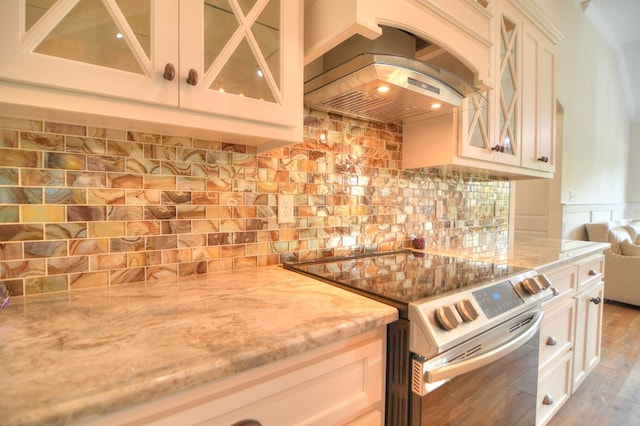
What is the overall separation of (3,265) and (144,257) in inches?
13.0

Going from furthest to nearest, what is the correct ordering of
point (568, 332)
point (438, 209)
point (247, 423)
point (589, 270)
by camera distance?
point (438, 209) → point (589, 270) → point (568, 332) → point (247, 423)

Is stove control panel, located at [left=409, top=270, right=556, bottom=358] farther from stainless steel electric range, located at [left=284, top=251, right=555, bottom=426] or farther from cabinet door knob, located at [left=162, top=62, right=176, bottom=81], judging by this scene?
cabinet door knob, located at [left=162, top=62, right=176, bottom=81]

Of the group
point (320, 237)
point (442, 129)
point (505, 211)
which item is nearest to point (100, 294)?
point (320, 237)

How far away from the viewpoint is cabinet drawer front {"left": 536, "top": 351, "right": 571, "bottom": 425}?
4.72ft

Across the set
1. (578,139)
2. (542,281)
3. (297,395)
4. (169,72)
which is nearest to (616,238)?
(578,139)

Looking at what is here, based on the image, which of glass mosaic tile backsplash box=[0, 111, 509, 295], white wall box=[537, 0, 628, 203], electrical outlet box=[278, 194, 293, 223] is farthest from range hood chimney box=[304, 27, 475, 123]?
white wall box=[537, 0, 628, 203]

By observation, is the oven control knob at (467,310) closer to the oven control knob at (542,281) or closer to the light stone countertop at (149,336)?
the light stone countertop at (149,336)

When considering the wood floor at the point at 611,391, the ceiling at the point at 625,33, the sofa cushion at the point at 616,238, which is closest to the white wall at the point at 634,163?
the ceiling at the point at 625,33

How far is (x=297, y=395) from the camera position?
662 mm

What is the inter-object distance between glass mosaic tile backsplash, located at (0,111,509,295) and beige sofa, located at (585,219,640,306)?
114 inches

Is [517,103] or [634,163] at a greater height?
[634,163]

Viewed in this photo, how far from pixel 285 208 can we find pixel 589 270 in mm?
1877

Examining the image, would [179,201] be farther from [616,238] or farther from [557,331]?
[616,238]

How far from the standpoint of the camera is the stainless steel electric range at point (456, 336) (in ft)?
2.54
